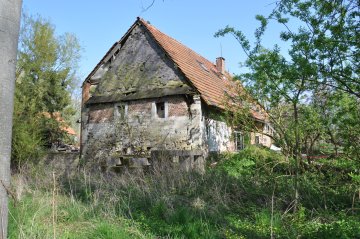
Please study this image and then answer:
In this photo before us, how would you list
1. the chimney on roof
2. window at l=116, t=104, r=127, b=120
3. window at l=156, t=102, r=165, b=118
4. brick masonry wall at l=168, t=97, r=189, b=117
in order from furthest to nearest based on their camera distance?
the chimney on roof, window at l=116, t=104, r=127, b=120, window at l=156, t=102, r=165, b=118, brick masonry wall at l=168, t=97, r=189, b=117

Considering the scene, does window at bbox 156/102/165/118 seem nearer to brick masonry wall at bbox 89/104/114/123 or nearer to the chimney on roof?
brick masonry wall at bbox 89/104/114/123

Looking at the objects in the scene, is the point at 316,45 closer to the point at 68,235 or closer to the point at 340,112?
the point at 340,112

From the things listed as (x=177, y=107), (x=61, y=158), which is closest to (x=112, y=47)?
(x=177, y=107)

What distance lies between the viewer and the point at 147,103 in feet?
53.0

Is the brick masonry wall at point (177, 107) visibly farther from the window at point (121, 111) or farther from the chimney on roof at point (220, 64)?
the chimney on roof at point (220, 64)

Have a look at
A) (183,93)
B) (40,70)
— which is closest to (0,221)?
(183,93)

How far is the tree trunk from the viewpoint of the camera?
241cm

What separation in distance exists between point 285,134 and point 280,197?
131cm

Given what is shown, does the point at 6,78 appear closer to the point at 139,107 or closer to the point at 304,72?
the point at 304,72

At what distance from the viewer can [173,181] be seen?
7.82m

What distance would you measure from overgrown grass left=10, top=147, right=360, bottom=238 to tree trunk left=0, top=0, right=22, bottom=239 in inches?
52.6

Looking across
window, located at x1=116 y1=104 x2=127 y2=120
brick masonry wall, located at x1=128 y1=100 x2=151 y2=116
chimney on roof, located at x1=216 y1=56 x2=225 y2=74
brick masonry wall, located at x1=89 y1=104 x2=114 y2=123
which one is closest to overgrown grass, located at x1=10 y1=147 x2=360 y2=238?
brick masonry wall, located at x1=128 y1=100 x2=151 y2=116

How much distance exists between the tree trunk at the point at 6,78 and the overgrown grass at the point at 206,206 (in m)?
1.34

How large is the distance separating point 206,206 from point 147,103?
10.4 metres
